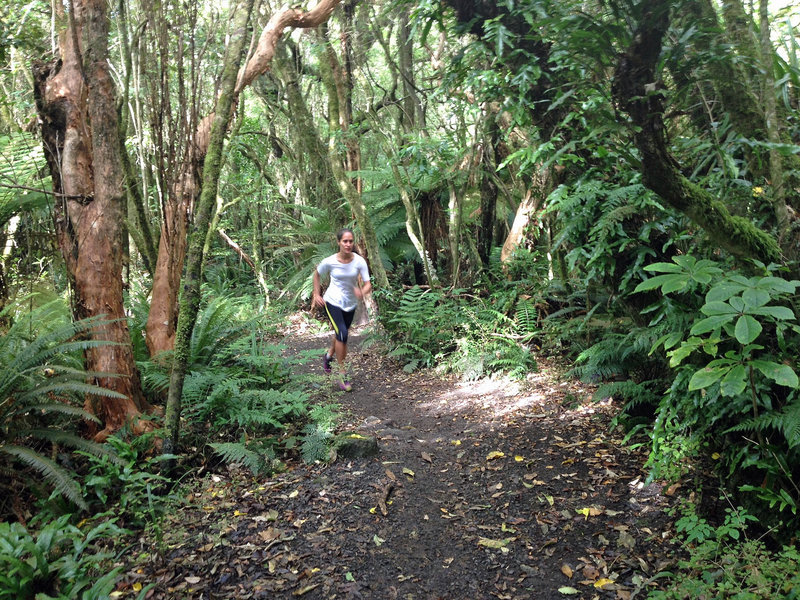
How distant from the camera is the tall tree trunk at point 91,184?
14.0 feet

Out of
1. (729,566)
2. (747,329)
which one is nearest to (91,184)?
(747,329)

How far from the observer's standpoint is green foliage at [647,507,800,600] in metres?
2.42

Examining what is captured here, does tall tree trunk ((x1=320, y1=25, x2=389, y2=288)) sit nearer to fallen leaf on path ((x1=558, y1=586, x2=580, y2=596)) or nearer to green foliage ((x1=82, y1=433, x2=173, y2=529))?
green foliage ((x1=82, y1=433, x2=173, y2=529))

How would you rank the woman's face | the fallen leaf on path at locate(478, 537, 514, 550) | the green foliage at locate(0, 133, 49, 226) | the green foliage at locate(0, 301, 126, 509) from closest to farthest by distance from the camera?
the fallen leaf on path at locate(478, 537, 514, 550), the green foliage at locate(0, 301, 126, 509), the green foliage at locate(0, 133, 49, 226), the woman's face

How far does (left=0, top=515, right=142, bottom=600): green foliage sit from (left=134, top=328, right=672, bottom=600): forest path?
30 centimetres

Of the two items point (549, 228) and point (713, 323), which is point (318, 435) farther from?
point (549, 228)

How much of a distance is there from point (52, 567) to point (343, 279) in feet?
Result: 13.9

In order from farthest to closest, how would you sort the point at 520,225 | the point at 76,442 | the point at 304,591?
→ 1. the point at 520,225
2. the point at 76,442
3. the point at 304,591

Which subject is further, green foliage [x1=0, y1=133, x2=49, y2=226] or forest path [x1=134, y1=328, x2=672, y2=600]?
green foliage [x1=0, y1=133, x2=49, y2=226]

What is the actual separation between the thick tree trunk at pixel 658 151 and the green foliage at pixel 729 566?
4.93 ft

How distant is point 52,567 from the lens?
8.74 feet

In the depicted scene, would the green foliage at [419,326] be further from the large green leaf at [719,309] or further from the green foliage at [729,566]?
the large green leaf at [719,309]

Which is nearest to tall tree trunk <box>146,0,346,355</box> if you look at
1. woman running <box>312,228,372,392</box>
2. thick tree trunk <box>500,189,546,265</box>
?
woman running <box>312,228,372,392</box>

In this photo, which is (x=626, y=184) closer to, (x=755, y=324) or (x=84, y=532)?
(x=755, y=324)
